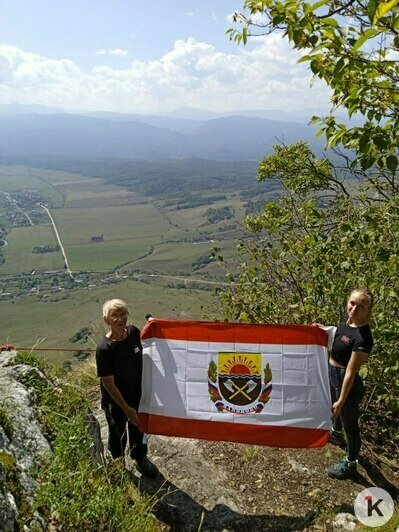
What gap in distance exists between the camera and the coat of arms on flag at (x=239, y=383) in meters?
4.95

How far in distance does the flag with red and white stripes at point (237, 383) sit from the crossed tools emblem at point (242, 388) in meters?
0.01

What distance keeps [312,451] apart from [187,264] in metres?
123

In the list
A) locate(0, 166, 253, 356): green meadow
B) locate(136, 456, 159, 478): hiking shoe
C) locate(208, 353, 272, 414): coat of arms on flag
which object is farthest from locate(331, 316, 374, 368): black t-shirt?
locate(0, 166, 253, 356): green meadow

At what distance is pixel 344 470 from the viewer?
4.99m

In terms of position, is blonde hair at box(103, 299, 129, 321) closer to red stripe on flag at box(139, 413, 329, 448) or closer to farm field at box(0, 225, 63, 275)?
red stripe on flag at box(139, 413, 329, 448)

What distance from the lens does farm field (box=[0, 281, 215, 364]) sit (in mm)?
86938

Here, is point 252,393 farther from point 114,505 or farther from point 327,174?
point 327,174

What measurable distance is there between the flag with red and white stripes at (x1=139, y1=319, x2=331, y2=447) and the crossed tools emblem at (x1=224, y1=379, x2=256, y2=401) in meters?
0.01

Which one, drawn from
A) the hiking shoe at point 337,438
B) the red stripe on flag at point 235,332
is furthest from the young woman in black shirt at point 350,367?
the hiking shoe at point 337,438

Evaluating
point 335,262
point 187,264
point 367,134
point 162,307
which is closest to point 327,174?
point 335,262

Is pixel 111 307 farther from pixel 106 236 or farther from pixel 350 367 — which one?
pixel 106 236

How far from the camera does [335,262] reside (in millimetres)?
5973

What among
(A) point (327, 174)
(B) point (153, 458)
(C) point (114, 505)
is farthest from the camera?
(A) point (327, 174)

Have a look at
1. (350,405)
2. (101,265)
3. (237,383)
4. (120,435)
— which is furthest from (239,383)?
(101,265)
